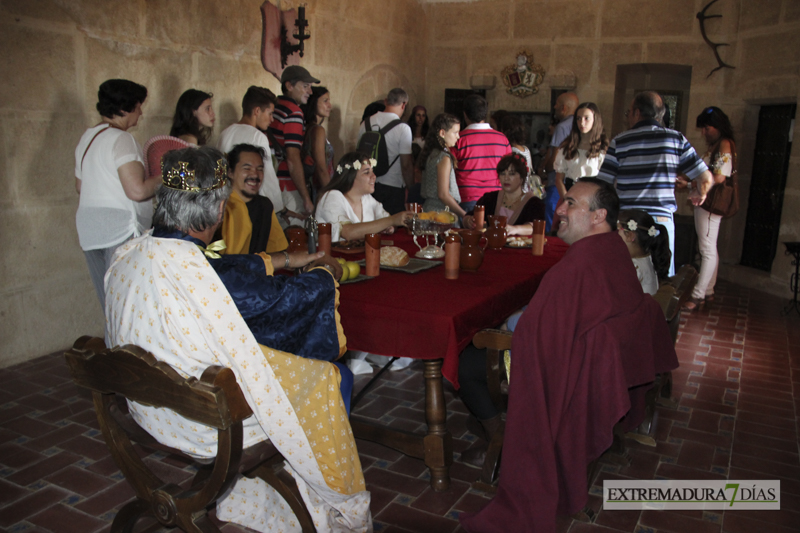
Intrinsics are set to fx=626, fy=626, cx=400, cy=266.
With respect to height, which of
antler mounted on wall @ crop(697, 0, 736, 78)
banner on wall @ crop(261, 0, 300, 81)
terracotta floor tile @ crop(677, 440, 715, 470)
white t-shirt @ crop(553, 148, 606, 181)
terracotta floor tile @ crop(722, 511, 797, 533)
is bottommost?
terracotta floor tile @ crop(722, 511, 797, 533)

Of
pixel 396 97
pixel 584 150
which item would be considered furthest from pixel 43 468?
pixel 584 150

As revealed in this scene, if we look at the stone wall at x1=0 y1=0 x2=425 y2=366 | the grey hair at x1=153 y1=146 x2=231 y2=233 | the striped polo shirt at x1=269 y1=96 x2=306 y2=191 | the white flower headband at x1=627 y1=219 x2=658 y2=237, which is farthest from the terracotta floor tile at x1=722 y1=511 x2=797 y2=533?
the stone wall at x1=0 y1=0 x2=425 y2=366

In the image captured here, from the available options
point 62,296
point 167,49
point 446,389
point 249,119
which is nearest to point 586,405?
point 446,389

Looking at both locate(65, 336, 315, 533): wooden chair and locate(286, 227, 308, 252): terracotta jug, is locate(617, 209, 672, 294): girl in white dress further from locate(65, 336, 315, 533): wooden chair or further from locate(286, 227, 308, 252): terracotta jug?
locate(65, 336, 315, 533): wooden chair

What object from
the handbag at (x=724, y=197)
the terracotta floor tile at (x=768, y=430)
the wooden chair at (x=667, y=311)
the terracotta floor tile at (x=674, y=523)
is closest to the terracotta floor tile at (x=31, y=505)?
the terracotta floor tile at (x=674, y=523)

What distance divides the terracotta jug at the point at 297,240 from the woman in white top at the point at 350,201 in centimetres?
74

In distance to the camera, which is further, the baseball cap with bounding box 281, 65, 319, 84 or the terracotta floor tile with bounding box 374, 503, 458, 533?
the baseball cap with bounding box 281, 65, 319, 84

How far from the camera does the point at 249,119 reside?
15.2 feet

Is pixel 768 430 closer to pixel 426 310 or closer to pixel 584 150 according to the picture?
pixel 426 310

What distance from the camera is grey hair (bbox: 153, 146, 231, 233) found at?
197 cm

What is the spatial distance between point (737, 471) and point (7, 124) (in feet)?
14.7

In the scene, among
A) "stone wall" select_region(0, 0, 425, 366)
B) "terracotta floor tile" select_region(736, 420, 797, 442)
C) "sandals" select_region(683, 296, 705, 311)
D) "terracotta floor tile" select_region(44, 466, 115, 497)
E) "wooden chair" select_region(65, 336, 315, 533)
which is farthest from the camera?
"sandals" select_region(683, 296, 705, 311)

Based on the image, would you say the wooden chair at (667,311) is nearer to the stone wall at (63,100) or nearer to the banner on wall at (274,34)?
the stone wall at (63,100)

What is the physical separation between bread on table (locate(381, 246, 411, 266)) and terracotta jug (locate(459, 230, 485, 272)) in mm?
276
